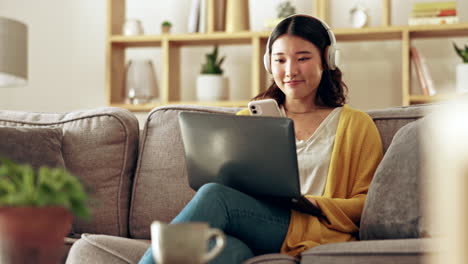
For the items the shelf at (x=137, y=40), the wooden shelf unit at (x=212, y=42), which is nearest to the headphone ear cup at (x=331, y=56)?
the wooden shelf unit at (x=212, y=42)

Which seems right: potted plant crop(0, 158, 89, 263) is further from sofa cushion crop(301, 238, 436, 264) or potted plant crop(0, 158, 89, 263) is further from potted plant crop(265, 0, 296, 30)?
potted plant crop(265, 0, 296, 30)

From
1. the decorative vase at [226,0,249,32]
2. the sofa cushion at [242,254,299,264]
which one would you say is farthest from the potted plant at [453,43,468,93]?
the sofa cushion at [242,254,299,264]

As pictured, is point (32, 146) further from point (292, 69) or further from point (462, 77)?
point (462, 77)

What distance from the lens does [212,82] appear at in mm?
3432

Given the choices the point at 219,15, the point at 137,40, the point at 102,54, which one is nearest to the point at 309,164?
the point at 219,15

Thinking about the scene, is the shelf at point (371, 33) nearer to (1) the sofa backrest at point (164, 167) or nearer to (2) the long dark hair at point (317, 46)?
(2) the long dark hair at point (317, 46)

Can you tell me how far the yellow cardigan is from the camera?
1.70 m

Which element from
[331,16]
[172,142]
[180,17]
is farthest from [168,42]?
[172,142]

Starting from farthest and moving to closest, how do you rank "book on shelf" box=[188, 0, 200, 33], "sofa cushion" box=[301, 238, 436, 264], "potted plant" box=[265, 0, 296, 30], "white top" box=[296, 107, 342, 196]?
"book on shelf" box=[188, 0, 200, 33]
"potted plant" box=[265, 0, 296, 30]
"white top" box=[296, 107, 342, 196]
"sofa cushion" box=[301, 238, 436, 264]

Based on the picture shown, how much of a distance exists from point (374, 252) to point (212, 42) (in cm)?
233

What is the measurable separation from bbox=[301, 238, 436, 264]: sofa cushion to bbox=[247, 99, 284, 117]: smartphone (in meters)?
0.59

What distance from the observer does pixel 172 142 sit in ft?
7.05

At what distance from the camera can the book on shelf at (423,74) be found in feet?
10.5

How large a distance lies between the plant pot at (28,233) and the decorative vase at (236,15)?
9.24 feet
